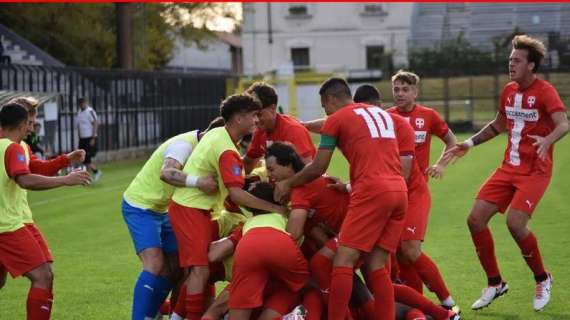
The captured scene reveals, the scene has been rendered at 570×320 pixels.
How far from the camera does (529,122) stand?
9875 mm

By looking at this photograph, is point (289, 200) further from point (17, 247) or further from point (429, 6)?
point (429, 6)

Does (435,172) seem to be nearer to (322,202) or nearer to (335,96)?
(322,202)

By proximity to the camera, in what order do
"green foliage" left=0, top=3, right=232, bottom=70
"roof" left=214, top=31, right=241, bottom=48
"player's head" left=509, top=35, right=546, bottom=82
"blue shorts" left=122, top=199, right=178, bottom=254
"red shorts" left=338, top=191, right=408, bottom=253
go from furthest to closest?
"roof" left=214, top=31, right=241, bottom=48
"green foliage" left=0, top=3, right=232, bottom=70
"player's head" left=509, top=35, right=546, bottom=82
"blue shorts" left=122, top=199, right=178, bottom=254
"red shorts" left=338, top=191, right=408, bottom=253

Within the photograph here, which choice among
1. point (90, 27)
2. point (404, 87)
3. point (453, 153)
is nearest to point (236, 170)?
point (404, 87)

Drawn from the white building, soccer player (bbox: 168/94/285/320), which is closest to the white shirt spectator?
soccer player (bbox: 168/94/285/320)

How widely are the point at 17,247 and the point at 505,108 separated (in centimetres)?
491

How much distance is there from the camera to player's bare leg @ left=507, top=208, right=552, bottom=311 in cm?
970

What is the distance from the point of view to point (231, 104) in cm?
845

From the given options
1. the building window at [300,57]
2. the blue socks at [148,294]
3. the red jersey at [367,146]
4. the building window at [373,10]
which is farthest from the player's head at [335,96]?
the building window at [300,57]

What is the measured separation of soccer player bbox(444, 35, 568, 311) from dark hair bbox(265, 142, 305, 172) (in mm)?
2236

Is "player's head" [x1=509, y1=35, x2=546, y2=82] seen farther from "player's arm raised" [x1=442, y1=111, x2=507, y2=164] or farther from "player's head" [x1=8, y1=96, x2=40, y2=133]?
"player's head" [x1=8, y1=96, x2=40, y2=133]

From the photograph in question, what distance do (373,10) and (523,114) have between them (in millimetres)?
67941

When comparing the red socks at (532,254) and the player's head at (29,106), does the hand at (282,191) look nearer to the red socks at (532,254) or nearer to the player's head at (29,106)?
the player's head at (29,106)

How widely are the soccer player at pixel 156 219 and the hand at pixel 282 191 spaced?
53 centimetres
